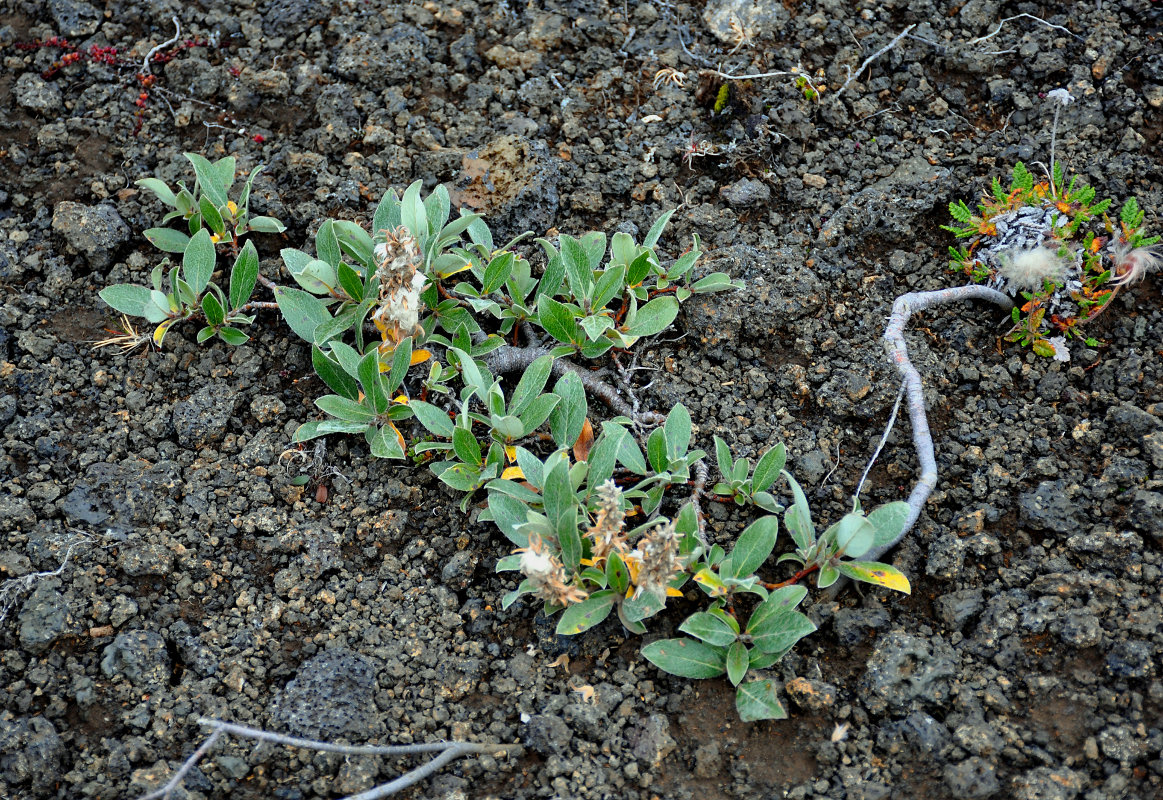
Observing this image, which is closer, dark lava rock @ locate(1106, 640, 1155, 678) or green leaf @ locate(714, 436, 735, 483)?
dark lava rock @ locate(1106, 640, 1155, 678)

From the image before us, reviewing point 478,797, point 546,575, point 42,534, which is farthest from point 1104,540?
point 42,534

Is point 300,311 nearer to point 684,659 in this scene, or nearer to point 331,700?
point 331,700

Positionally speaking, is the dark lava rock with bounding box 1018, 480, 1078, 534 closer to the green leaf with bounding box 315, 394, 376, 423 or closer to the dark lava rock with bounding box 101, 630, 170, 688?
the green leaf with bounding box 315, 394, 376, 423

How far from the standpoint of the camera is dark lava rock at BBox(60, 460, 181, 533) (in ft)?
8.87

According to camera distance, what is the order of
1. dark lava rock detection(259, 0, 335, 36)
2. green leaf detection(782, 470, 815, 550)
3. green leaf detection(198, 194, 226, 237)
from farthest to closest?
dark lava rock detection(259, 0, 335, 36)
green leaf detection(198, 194, 226, 237)
green leaf detection(782, 470, 815, 550)

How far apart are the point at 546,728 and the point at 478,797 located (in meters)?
0.24

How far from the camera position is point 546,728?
234cm

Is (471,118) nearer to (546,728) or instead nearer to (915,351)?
(915,351)

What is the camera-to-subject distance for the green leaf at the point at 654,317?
2979 millimetres

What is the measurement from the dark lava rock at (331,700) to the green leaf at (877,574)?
136cm

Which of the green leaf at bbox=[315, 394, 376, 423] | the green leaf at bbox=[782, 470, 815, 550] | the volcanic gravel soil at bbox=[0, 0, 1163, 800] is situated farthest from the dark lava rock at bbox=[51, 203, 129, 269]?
the green leaf at bbox=[782, 470, 815, 550]

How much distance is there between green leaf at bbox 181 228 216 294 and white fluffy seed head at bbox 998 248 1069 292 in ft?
9.10

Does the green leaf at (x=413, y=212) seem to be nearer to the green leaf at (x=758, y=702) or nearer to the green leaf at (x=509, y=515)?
the green leaf at (x=509, y=515)

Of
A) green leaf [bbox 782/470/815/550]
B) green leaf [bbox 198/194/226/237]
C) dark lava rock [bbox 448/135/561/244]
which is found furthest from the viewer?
dark lava rock [bbox 448/135/561/244]
